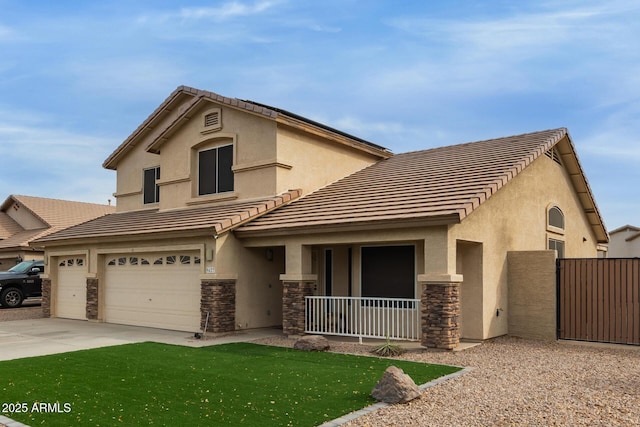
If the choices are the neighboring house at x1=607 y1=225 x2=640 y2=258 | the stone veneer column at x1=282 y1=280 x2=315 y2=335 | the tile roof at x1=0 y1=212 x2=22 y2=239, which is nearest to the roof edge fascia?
the stone veneer column at x1=282 y1=280 x2=315 y2=335

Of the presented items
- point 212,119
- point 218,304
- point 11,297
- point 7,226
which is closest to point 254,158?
point 212,119

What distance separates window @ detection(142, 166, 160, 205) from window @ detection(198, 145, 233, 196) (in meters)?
3.49

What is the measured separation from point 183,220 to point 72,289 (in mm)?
6651

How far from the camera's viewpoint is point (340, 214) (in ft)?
44.7

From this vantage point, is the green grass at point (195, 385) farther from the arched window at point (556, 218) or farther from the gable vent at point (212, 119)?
the arched window at point (556, 218)

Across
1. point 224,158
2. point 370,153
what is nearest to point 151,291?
point 224,158

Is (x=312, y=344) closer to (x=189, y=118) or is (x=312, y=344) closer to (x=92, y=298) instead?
(x=189, y=118)

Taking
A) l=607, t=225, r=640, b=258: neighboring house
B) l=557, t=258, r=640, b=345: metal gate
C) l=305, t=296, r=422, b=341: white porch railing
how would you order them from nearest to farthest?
l=557, t=258, r=640, b=345: metal gate → l=305, t=296, r=422, b=341: white porch railing → l=607, t=225, r=640, b=258: neighboring house

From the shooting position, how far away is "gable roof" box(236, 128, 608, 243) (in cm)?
1218

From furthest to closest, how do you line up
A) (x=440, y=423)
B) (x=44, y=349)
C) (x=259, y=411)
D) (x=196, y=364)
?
(x=44, y=349), (x=196, y=364), (x=259, y=411), (x=440, y=423)

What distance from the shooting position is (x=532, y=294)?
13656 mm

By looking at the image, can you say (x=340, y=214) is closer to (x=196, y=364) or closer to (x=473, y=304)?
(x=473, y=304)

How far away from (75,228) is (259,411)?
16.5m

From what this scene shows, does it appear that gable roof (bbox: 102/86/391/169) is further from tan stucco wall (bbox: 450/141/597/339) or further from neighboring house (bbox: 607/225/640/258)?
neighboring house (bbox: 607/225/640/258)
